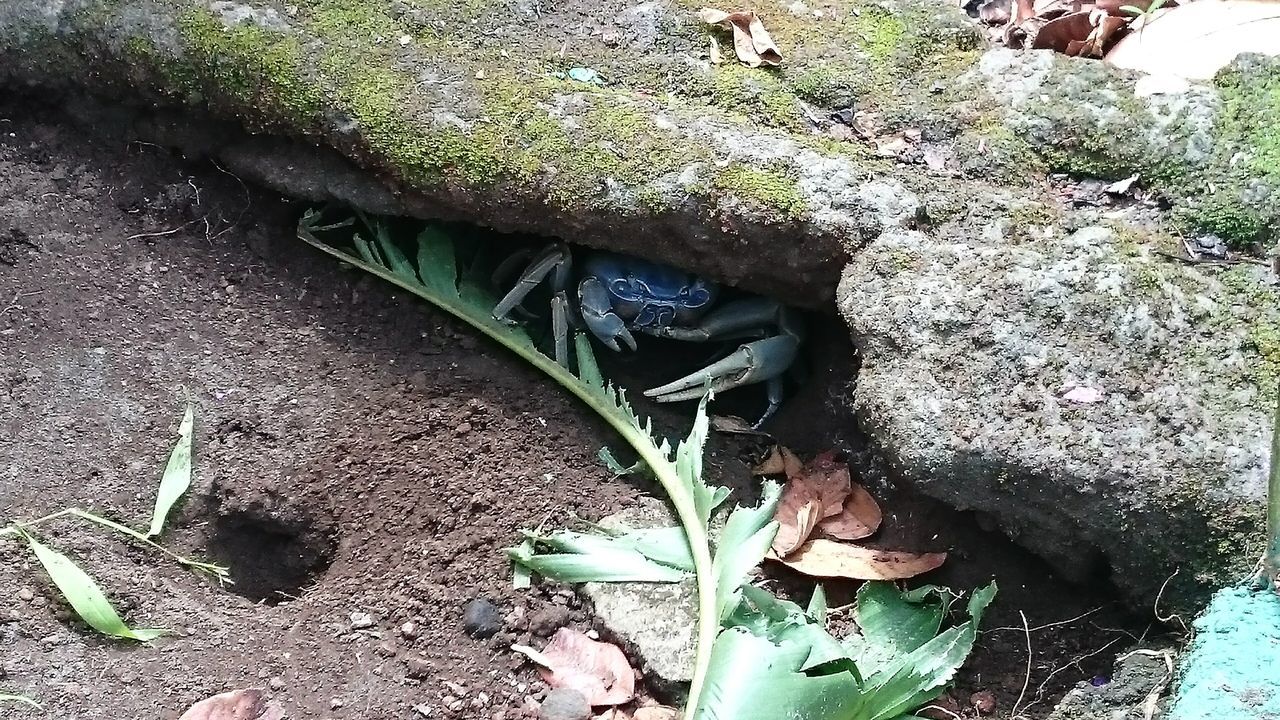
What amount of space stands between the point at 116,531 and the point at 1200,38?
2698 mm

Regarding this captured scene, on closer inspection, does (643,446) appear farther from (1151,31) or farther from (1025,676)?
(1151,31)

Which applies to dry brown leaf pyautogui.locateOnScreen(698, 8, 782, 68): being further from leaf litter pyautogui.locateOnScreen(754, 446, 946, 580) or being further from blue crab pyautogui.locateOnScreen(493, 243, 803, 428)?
leaf litter pyautogui.locateOnScreen(754, 446, 946, 580)

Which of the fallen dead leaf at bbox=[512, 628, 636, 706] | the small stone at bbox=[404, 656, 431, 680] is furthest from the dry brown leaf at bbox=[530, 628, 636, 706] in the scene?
the small stone at bbox=[404, 656, 431, 680]

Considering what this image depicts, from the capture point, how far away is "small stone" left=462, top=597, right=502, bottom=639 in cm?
218

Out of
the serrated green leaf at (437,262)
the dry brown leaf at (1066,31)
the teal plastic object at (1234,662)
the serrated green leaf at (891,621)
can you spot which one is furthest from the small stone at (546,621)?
the dry brown leaf at (1066,31)

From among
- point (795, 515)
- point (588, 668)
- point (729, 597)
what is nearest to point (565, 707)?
point (588, 668)

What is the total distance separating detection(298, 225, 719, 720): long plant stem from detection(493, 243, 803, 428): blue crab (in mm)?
67

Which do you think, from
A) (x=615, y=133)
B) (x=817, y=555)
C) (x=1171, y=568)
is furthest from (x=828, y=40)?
(x=1171, y=568)

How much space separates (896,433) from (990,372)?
214 millimetres

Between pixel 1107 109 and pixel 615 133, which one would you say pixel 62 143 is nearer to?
pixel 615 133

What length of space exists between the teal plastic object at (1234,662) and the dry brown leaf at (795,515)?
762mm

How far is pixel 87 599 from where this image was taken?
2029mm

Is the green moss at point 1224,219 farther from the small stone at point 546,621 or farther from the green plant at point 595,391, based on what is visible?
the small stone at point 546,621

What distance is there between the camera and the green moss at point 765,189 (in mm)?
2236
